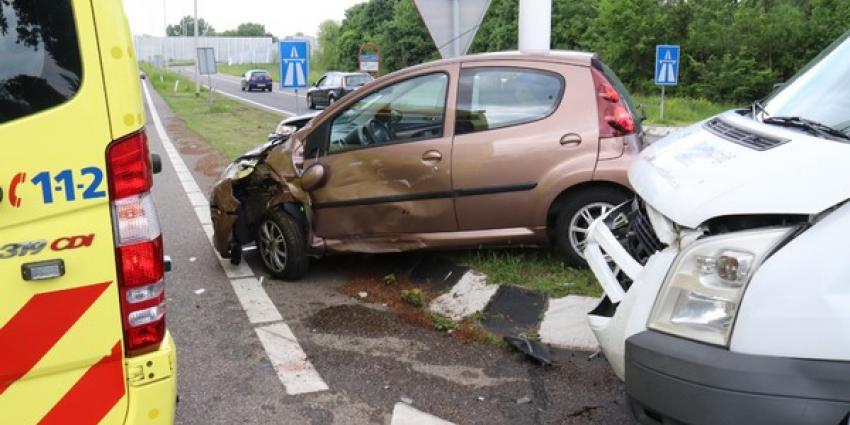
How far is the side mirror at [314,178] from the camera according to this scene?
5418mm

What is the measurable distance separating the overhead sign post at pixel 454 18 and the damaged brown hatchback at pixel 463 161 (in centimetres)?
→ 212

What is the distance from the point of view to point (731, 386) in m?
2.19

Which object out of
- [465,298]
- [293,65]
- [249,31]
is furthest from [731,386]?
[249,31]

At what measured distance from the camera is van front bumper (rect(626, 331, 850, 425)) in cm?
211

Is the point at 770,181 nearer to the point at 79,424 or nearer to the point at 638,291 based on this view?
the point at 638,291

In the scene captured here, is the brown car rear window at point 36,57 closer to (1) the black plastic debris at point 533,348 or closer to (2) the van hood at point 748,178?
(2) the van hood at point 748,178

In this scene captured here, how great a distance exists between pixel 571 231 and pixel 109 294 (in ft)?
11.9

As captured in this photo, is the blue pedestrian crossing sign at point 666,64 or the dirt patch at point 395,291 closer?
the dirt patch at point 395,291

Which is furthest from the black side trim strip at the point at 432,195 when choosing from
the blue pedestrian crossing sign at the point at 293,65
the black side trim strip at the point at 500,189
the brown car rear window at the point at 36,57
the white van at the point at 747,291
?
the blue pedestrian crossing sign at the point at 293,65

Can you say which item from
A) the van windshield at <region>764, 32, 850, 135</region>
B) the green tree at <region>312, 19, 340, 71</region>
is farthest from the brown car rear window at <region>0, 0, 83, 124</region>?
the green tree at <region>312, 19, 340, 71</region>

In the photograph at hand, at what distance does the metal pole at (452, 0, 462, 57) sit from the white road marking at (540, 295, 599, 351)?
3494 millimetres

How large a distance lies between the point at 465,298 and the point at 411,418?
64.1 inches

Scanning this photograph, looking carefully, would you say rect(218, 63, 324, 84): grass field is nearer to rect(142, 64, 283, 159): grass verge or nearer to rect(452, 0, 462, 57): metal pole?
rect(142, 64, 283, 159): grass verge

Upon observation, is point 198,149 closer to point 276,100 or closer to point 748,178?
point 748,178
